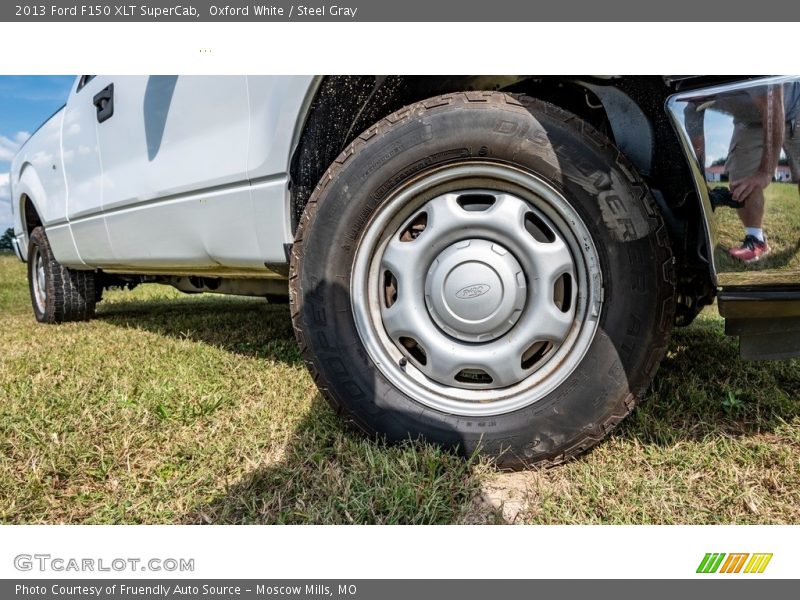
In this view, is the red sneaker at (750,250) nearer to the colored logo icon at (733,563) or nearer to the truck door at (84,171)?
the colored logo icon at (733,563)


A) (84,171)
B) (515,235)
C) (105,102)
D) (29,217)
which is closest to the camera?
(515,235)

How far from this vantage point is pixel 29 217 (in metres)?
4.37

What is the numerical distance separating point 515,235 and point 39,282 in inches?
173

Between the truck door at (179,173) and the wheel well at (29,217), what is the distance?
2160mm

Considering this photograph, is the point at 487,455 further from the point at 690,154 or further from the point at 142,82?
the point at 142,82

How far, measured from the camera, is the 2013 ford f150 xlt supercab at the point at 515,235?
1145 millimetres

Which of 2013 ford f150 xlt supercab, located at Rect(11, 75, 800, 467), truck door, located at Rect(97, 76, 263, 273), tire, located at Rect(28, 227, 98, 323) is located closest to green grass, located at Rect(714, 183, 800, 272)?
2013 ford f150 xlt supercab, located at Rect(11, 75, 800, 467)

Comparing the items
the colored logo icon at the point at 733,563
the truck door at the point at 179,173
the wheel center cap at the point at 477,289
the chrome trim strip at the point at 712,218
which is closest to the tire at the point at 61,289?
the truck door at the point at 179,173

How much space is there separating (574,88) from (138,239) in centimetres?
202

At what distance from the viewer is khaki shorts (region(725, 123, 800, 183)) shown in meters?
1.06

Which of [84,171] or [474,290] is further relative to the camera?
[84,171]

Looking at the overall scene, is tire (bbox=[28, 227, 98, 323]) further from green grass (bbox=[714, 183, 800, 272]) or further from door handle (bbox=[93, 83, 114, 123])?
green grass (bbox=[714, 183, 800, 272])

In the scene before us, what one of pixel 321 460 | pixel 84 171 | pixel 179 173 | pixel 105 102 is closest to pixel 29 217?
pixel 84 171

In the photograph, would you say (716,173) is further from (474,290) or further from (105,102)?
(105,102)
